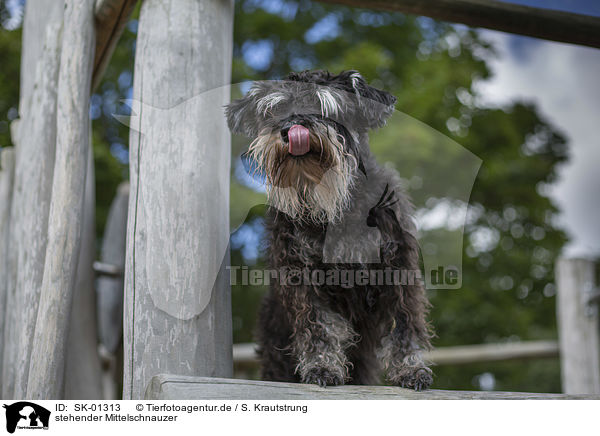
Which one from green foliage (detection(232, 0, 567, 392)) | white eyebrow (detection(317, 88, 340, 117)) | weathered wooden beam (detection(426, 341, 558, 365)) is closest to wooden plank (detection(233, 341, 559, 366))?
→ weathered wooden beam (detection(426, 341, 558, 365))

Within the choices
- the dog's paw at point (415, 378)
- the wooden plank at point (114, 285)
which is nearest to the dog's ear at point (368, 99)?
the dog's paw at point (415, 378)

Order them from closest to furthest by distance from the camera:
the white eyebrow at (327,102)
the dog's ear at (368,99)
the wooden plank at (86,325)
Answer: the white eyebrow at (327,102)
the dog's ear at (368,99)
the wooden plank at (86,325)

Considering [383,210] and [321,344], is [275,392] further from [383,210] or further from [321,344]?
[383,210]

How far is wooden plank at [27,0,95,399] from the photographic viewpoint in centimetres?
303

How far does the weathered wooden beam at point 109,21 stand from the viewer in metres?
3.37

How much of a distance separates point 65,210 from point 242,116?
43.5 inches

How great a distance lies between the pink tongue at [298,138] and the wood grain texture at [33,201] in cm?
194

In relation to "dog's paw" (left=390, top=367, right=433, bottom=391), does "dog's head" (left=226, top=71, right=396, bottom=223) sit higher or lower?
higher

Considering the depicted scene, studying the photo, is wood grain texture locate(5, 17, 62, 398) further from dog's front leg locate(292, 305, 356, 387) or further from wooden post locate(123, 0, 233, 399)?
dog's front leg locate(292, 305, 356, 387)

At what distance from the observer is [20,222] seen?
403cm

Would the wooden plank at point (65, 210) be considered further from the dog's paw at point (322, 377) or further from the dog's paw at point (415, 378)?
the dog's paw at point (415, 378)

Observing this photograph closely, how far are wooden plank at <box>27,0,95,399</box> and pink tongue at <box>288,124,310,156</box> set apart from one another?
136 cm
